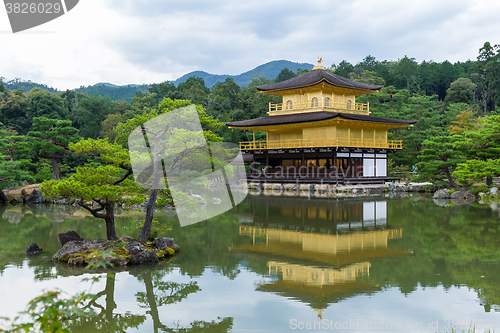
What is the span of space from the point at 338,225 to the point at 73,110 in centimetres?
3588

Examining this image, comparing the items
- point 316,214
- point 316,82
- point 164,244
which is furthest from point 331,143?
point 164,244

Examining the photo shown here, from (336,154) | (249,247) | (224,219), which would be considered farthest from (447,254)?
(336,154)

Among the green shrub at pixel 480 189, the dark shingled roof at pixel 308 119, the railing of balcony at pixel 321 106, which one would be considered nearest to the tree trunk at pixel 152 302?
the dark shingled roof at pixel 308 119

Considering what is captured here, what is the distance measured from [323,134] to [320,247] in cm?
1888

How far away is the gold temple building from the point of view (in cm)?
2759

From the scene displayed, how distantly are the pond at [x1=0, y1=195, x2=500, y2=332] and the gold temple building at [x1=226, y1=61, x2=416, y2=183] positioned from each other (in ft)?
44.0

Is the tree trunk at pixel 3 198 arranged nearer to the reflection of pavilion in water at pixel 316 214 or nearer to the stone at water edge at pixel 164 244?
the reflection of pavilion in water at pixel 316 214

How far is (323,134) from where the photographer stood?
2855 centimetres

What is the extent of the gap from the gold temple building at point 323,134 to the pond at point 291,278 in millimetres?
13416

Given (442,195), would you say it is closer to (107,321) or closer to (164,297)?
(164,297)

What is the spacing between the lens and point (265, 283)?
7.54m

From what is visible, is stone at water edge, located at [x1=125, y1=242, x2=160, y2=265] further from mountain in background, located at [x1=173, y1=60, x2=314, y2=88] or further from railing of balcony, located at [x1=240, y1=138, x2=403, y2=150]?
mountain in background, located at [x1=173, y1=60, x2=314, y2=88]

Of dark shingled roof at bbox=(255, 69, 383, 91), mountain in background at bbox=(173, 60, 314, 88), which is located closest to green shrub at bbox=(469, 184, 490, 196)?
dark shingled roof at bbox=(255, 69, 383, 91)

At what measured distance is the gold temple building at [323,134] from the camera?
27594mm
